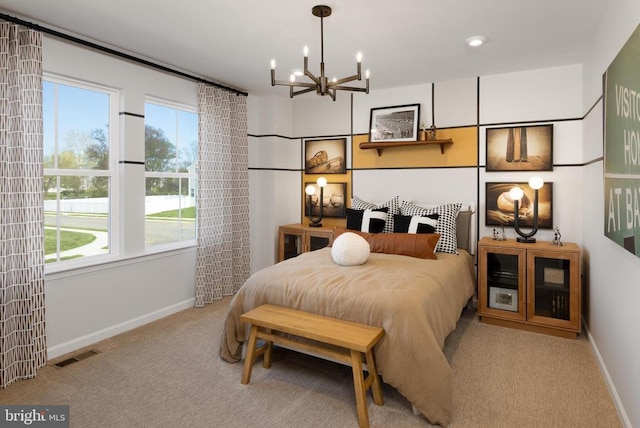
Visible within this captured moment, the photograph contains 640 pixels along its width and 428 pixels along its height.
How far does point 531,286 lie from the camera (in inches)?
137

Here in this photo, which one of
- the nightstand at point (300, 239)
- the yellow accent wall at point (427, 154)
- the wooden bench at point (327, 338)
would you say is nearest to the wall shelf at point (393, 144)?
the yellow accent wall at point (427, 154)

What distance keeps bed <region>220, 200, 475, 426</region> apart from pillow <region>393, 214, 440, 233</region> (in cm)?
41

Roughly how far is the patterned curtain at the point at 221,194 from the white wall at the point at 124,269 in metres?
0.18

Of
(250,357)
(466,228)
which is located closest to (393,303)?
(250,357)

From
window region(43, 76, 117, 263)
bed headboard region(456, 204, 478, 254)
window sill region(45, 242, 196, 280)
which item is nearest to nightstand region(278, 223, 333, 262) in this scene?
window sill region(45, 242, 196, 280)

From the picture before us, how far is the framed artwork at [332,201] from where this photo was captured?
5027 mm

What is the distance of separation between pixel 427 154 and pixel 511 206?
108cm

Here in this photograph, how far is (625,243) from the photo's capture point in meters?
2.02

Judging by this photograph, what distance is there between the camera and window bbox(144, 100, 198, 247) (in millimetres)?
3920

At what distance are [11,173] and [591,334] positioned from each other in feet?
15.3

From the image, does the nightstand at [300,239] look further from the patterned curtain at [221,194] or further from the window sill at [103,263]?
the window sill at [103,263]

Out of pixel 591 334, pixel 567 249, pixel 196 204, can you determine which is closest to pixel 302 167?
pixel 196 204

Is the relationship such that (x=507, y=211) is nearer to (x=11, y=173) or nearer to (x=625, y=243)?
(x=625, y=243)

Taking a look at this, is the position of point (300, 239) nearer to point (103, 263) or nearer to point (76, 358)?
point (103, 263)
